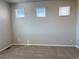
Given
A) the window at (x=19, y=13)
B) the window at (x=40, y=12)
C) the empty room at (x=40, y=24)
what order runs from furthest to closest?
1. the window at (x=19, y=13)
2. the window at (x=40, y=12)
3. the empty room at (x=40, y=24)

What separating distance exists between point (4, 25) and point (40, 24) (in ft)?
6.58

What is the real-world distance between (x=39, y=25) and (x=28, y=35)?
0.90 m

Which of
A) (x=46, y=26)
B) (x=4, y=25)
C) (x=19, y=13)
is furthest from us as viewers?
(x=19, y=13)

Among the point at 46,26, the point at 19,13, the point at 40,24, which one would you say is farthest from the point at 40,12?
the point at 19,13

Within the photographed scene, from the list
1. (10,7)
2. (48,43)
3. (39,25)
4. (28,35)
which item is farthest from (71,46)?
(10,7)

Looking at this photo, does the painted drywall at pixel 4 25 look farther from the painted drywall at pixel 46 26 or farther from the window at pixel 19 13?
the window at pixel 19 13

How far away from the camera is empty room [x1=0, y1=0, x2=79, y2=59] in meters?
5.46

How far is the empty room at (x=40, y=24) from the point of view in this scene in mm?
5457

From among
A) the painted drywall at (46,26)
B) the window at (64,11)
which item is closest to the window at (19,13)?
the painted drywall at (46,26)

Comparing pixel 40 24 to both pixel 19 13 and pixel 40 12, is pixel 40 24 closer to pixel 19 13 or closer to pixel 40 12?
pixel 40 12

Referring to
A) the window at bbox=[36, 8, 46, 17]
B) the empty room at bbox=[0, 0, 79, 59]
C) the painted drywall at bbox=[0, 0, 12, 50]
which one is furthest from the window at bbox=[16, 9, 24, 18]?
the window at bbox=[36, 8, 46, 17]

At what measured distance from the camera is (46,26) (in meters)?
5.75

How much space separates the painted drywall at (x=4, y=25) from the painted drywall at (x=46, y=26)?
41cm

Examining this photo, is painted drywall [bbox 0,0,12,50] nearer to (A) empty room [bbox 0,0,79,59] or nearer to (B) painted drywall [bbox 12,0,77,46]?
(A) empty room [bbox 0,0,79,59]
